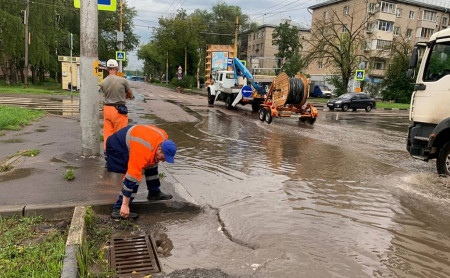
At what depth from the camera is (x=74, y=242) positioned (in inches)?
135

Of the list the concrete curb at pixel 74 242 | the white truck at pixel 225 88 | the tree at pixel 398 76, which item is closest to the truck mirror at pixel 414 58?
the concrete curb at pixel 74 242

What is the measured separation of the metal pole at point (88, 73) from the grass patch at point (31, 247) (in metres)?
2.97

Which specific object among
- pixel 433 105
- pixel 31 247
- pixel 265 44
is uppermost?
pixel 265 44

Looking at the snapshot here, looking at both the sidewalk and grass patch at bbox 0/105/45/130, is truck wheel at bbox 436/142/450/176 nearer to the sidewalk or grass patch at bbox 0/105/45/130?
the sidewalk

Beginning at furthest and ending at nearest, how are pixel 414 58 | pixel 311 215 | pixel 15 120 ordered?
pixel 15 120
pixel 414 58
pixel 311 215

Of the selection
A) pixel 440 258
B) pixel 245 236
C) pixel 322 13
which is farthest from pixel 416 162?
pixel 322 13

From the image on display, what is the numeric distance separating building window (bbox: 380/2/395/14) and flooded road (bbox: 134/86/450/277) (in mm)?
50198

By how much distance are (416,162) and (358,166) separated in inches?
71.5

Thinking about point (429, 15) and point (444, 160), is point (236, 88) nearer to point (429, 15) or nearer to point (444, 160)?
point (444, 160)

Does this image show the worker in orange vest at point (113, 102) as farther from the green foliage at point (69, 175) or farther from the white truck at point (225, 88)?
the white truck at point (225, 88)

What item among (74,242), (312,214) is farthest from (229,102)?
(74,242)

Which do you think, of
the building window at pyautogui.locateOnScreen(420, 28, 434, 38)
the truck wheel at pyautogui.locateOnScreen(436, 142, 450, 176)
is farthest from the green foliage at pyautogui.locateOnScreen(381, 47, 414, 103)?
the truck wheel at pyautogui.locateOnScreen(436, 142, 450, 176)

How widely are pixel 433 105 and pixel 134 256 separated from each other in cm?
647

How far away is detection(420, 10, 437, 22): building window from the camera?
55.8 m
